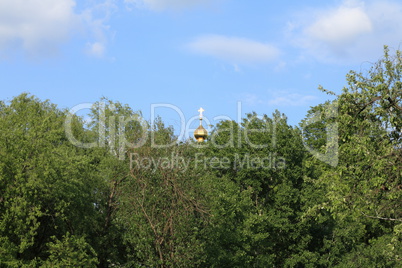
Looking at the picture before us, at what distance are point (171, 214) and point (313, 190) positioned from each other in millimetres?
23118

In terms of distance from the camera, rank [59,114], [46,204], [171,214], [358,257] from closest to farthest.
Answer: [171,214]
[46,204]
[358,257]
[59,114]

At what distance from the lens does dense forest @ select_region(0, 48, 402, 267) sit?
2261cm

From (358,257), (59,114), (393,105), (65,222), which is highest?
(59,114)

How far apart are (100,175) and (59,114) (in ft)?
61.9

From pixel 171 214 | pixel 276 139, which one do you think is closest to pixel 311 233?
pixel 276 139

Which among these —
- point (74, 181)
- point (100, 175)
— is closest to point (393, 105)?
point (74, 181)

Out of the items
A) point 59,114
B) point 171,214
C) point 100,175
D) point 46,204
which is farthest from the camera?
point 59,114

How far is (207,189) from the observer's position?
34844mm

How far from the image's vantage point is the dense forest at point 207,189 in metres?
22.6

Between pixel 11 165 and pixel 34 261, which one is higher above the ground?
pixel 11 165

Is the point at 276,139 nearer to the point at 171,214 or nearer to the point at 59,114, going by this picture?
the point at 59,114

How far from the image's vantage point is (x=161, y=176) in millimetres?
32844

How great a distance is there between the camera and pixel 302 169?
53.5 meters

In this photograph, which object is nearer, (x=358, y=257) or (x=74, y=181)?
(x=74, y=181)
